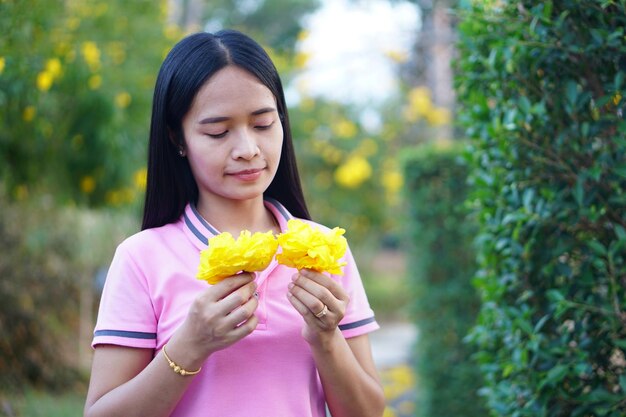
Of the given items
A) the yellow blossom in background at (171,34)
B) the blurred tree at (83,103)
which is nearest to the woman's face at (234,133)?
the blurred tree at (83,103)

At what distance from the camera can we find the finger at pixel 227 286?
5.48 ft

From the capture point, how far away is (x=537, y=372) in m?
2.38

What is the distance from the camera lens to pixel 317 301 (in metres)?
1.69

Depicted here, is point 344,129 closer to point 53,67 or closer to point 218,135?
point 53,67

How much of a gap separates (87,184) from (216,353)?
4.24 m

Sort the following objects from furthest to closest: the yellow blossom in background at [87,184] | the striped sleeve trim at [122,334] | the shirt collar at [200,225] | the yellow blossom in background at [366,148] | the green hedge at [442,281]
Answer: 1. the yellow blossom in background at [366,148]
2. the yellow blossom in background at [87,184]
3. the green hedge at [442,281]
4. the shirt collar at [200,225]
5. the striped sleeve trim at [122,334]

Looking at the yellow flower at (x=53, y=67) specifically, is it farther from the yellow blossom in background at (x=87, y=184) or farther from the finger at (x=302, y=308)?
the finger at (x=302, y=308)

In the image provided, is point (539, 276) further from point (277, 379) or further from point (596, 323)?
point (277, 379)

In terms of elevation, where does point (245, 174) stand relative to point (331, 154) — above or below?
below

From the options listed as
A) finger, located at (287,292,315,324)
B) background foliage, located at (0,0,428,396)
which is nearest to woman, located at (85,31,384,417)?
finger, located at (287,292,315,324)

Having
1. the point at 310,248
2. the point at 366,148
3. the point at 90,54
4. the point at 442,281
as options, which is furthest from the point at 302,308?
the point at 366,148

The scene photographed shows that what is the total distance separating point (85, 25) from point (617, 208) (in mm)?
4102

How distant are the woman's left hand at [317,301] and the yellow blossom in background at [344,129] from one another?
9.10 m

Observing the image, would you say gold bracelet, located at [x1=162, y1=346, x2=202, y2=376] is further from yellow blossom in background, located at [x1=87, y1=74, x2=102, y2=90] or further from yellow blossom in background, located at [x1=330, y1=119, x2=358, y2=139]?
yellow blossom in background, located at [x1=330, y1=119, x2=358, y2=139]
